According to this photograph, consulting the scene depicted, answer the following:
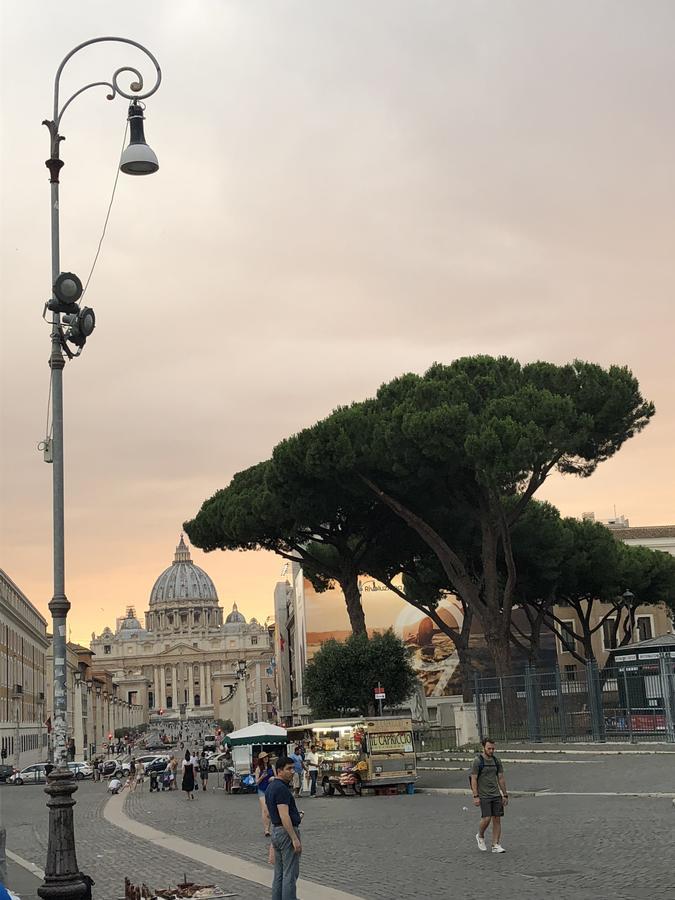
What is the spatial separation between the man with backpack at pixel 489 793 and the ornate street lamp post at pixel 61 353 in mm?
4767

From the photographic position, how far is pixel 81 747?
77.6m

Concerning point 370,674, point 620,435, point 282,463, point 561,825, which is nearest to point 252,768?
point 370,674

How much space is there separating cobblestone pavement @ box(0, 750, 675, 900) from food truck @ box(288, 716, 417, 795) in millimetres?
1147

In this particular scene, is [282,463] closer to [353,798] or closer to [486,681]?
[486,681]

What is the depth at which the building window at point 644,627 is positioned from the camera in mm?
66562

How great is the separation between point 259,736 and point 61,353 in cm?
2586

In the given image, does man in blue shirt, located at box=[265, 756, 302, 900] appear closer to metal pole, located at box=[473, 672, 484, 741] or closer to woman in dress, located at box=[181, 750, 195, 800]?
woman in dress, located at box=[181, 750, 195, 800]

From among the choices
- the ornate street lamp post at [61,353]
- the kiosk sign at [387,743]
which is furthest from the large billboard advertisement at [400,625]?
the ornate street lamp post at [61,353]

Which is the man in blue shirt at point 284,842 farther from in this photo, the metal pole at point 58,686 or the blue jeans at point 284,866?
the metal pole at point 58,686

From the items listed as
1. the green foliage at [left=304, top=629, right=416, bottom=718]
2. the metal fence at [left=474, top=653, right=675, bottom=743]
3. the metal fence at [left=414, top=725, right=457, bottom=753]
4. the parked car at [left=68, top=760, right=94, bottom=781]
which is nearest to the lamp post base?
the metal fence at [left=474, top=653, right=675, bottom=743]

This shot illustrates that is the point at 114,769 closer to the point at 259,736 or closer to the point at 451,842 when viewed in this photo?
the point at 259,736

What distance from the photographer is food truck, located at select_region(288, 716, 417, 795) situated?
87.6 feet

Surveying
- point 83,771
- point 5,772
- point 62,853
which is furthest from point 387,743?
point 83,771

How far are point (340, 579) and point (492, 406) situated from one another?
10771 mm
